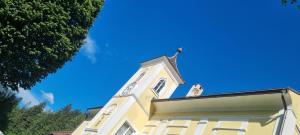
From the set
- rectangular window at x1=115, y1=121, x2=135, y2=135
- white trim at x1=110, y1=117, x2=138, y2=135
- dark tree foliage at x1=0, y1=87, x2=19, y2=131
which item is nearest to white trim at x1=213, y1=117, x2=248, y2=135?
white trim at x1=110, y1=117, x2=138, y2=135

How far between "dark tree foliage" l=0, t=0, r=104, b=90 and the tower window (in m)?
7.15

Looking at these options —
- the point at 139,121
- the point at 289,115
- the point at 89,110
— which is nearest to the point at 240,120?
the point at 289,115

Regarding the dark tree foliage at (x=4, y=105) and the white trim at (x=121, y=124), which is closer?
the white trim at (x=121, y=124)

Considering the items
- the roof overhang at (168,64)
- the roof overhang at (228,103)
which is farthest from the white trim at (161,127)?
the roof overhang at (168,64)

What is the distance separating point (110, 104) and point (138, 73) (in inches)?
162

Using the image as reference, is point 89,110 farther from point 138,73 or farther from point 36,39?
point 36,39

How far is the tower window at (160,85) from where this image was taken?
2562 centimetres

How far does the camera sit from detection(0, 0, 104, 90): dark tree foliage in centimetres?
1772

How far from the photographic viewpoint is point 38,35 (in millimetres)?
18766

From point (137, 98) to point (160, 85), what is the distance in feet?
10.3

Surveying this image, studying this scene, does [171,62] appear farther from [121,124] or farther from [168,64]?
[121,124]

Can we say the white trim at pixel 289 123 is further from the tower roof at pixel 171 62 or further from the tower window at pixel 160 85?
the tower roof at pixel 171 62

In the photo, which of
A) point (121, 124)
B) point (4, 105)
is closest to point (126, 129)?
point (121, 124)

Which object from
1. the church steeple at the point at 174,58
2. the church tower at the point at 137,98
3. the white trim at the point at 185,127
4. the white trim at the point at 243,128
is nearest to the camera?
the white trim at the point at 243,128
